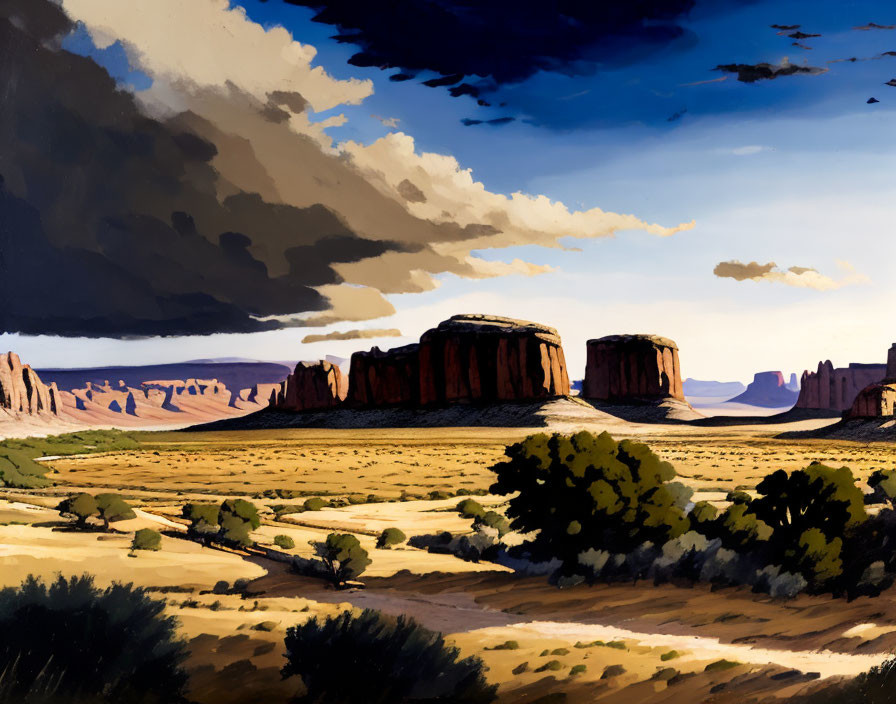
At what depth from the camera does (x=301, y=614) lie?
1262cm

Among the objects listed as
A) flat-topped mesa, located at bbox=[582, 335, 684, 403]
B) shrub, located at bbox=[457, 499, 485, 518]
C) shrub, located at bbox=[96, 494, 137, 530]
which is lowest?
shrub, located at bbox=[457, 499, 485, 518]

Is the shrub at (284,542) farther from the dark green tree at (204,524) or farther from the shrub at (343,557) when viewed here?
the shrub at (343,557)

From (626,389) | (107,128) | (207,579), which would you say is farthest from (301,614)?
(626,389)

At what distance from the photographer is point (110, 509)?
18391mm

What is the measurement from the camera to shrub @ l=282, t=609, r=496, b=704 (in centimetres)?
905

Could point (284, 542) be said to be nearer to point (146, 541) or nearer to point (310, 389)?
point (146, 541)

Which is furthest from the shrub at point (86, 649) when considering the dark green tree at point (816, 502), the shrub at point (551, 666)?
the dark green tree at point (816, 502)

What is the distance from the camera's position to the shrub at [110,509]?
18.2 m

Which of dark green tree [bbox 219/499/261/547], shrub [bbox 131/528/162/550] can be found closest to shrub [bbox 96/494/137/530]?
shrub [bbox 131/528/162/550]

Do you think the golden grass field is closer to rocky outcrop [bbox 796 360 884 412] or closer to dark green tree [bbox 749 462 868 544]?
dark green tree [bbox 749 462 868 544]

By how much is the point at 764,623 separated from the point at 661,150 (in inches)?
430

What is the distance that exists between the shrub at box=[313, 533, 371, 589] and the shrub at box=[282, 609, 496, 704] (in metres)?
5.93

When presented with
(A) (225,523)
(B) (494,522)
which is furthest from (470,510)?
(A) (225,523)

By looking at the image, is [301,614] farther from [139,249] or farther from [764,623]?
[139,249]
